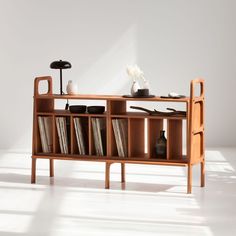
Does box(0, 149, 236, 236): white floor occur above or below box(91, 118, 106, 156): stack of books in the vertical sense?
below

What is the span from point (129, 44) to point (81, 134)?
257 centimetres

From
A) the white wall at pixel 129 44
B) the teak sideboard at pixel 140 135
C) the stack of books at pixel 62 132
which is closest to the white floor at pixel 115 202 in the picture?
the teak sideboard at pixel 140 135

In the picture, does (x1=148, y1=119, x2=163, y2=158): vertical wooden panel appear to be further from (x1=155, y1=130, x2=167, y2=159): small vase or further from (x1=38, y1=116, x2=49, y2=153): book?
(x1=38, y1=116, x2=49, y2=153): book

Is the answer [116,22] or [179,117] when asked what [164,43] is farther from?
[179,117]

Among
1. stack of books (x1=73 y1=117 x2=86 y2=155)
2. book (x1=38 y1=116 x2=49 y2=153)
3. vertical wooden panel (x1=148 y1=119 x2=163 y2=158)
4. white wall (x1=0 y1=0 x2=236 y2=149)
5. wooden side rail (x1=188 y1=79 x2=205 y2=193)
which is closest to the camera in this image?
wooden side rail (x1=188 y1=79 x2=205 y2=193)

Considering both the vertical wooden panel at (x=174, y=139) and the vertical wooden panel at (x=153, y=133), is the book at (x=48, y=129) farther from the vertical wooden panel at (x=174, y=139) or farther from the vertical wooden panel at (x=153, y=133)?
the vertical wooden panel at (x=174, y=139)

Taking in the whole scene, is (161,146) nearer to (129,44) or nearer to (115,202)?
(115,202)

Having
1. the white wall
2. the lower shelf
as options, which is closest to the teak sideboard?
the lower shelf

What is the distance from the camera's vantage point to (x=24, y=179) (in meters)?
6.56

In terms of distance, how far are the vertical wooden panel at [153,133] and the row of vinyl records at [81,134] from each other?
0.21 m

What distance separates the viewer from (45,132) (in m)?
6.32

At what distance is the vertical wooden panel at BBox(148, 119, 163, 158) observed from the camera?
6037 millimetres

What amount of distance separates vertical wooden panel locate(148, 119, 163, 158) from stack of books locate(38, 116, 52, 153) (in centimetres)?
90

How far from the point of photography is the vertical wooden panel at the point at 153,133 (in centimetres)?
604
